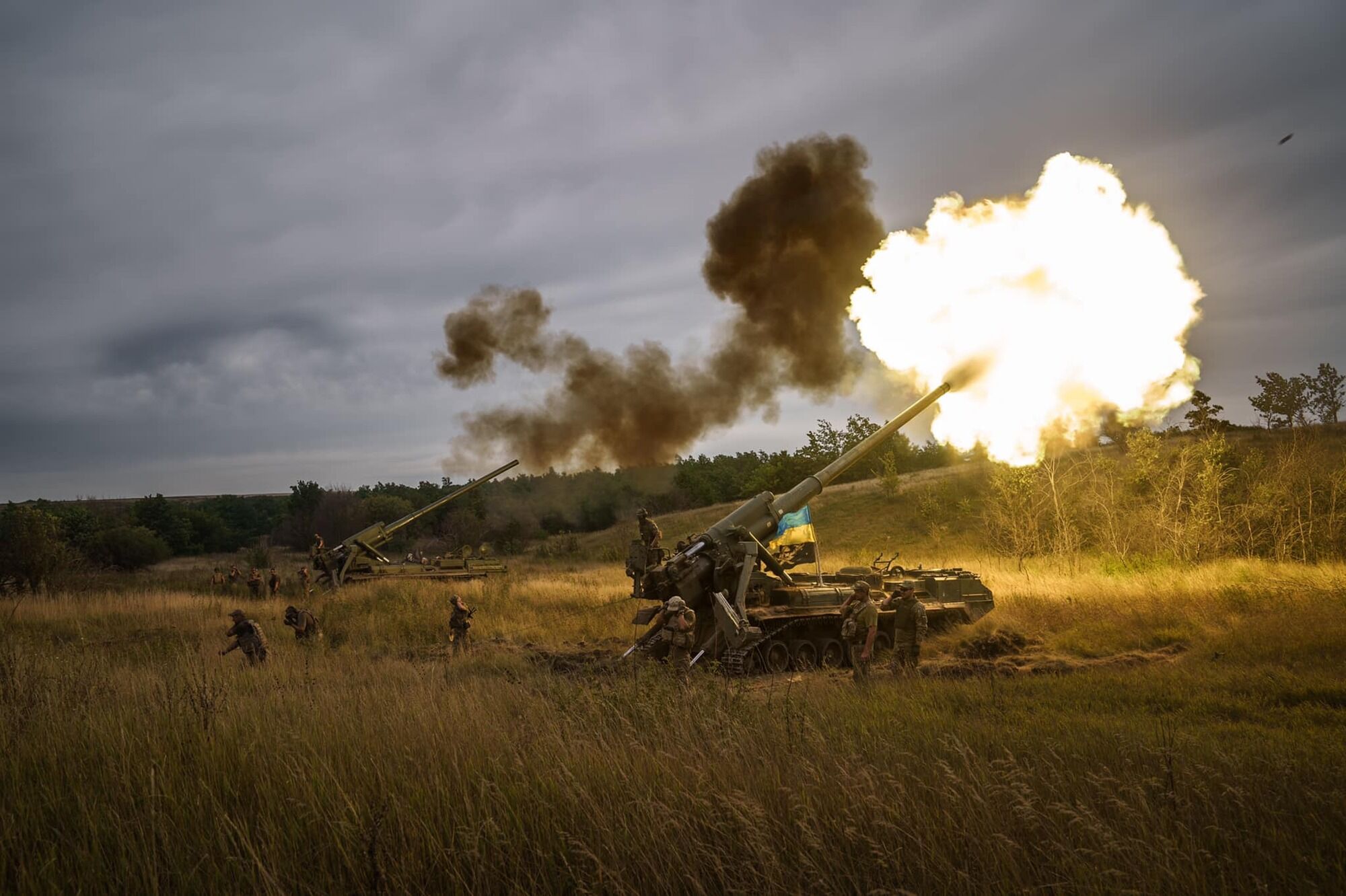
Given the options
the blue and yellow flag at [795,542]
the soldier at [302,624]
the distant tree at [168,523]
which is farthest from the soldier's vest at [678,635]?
the distant tree at [168,523]

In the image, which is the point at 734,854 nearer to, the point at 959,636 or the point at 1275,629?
the point at 959,636

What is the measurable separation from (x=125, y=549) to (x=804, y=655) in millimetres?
37096

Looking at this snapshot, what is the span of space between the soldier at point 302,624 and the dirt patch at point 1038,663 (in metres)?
9.93

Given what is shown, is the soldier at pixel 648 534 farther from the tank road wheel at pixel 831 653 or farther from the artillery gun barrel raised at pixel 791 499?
the tank road wheel at pixel 831 653

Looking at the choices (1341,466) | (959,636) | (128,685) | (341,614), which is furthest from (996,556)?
(128,685)

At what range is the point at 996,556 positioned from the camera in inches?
1207

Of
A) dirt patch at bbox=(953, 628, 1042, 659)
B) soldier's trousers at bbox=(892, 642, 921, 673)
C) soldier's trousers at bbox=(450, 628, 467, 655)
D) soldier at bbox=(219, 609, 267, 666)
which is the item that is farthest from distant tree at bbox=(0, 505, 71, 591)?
dirt patch at bbox=(953, 628, 1042, 659)

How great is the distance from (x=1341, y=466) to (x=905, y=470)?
37.8 m

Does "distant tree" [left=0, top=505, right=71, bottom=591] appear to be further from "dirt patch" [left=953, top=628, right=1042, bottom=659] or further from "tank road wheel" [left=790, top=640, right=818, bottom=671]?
"dirt patch" [left=953, top=628, right=1042, bottom=659]

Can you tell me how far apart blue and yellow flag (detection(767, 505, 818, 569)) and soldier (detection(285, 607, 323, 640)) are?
26.0ft

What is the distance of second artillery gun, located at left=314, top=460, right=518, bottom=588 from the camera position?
24422 mm

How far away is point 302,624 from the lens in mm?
14750

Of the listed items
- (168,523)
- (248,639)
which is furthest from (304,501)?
(248,639)

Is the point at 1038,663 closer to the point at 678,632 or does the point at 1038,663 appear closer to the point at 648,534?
the point at 678,632
